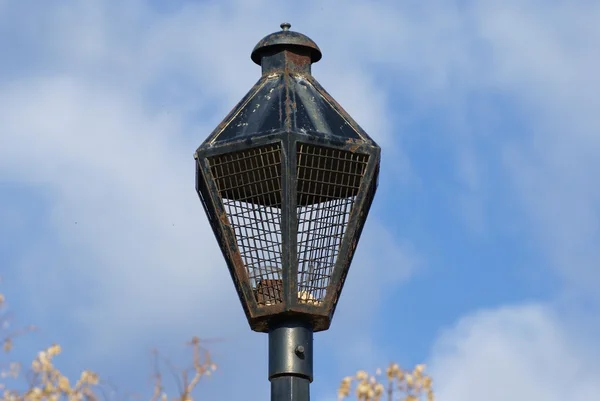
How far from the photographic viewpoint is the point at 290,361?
39.5 feet

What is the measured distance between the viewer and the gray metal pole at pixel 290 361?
39.3ft

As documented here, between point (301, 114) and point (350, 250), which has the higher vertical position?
point (301, 114)

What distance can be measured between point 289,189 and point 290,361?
1511 millimetres

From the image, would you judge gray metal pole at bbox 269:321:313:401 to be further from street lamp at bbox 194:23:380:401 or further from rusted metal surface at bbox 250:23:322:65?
rusted metal surface at bbox 250:23:322:65

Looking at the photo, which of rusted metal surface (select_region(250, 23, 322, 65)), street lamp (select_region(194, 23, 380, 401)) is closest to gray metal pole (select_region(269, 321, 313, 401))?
street lamp (select_region(194, 23, 380, 401))

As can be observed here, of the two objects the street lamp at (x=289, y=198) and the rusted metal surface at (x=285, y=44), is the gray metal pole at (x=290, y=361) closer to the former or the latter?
the street lamp at (x=289, y=198)

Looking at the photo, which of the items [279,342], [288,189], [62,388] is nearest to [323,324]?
[279,342]

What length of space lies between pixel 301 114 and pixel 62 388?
477 cm

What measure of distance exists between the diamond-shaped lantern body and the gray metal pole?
12 cm

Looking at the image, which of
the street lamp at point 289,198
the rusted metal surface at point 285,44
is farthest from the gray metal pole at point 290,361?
the rusted metal surface at point 285,44

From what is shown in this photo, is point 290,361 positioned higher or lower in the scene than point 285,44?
lower

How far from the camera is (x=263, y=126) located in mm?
12477

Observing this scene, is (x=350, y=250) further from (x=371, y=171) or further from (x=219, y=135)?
(x=219, y=135)

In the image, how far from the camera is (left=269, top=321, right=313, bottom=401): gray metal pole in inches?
472
